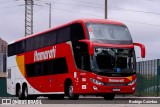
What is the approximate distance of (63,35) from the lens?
28.0 metres

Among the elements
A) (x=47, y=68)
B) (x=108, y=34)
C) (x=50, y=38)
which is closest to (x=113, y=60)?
(x=108, y=34)

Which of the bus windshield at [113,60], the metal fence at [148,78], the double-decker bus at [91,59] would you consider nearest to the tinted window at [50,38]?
the double-decker bus at [91,59]

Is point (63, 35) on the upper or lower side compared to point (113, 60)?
upper

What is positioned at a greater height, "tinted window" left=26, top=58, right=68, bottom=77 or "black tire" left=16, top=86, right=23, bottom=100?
"tinted window" left=26, top=58, right=68, bottom=77

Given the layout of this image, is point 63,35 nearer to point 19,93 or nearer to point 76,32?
point 76,32

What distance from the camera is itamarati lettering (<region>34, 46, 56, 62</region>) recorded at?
29094mm

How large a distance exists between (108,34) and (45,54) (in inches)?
235

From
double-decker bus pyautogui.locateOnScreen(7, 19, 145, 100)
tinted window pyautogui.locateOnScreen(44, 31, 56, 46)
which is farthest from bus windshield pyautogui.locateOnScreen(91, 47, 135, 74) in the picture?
tinted window pyautogui.locateOnScreen(44, 31, 56, 46)

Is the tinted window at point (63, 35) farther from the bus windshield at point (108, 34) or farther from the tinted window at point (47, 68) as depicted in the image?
the bus windshield at point (108, 34)

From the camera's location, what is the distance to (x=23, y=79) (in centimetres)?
3528

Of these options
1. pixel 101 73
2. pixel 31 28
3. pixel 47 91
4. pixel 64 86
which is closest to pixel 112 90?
pixel 101 73

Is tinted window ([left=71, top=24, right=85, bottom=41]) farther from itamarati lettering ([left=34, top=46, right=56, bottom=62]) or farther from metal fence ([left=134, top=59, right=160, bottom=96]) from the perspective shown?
metal fence ([left=134, top=59, right=160, bottom=96])

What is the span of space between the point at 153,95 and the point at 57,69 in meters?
9.95

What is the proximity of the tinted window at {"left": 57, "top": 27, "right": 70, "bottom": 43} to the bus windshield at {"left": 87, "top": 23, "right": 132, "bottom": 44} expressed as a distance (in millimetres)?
2052
